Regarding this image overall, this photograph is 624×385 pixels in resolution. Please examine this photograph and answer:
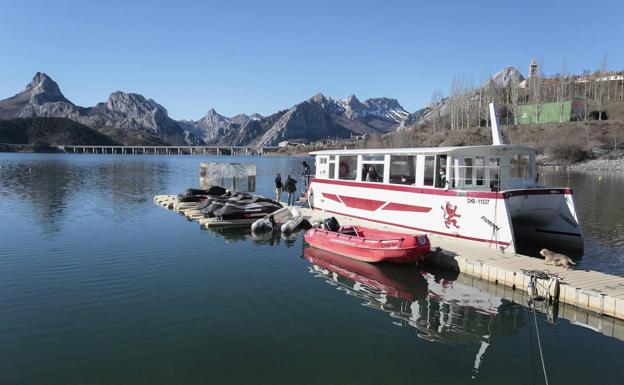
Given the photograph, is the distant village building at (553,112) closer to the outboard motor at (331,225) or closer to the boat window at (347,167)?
the boat window at (347,167)

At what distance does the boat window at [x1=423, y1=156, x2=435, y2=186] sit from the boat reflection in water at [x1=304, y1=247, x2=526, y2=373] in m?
5.09

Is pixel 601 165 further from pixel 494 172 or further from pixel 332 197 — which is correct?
pixel 494 172

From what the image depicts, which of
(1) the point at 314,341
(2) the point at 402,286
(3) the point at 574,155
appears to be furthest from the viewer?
(3) the point at 574,155

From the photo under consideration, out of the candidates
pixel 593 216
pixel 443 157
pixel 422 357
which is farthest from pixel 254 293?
pixel 593 216

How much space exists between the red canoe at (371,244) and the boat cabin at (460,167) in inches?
144

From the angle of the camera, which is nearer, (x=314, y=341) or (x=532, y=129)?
(x=314, y=341)

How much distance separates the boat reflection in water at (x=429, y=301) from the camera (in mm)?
11250

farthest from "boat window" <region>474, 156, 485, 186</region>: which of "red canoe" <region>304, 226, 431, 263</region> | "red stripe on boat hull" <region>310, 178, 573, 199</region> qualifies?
"red canoe" <region>304, 226, 431, 263</region>

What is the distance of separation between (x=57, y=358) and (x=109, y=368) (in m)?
1.33

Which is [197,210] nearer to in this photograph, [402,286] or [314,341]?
[402,286]

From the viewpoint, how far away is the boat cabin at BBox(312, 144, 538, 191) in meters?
19.0

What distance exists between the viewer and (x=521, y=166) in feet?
66.5

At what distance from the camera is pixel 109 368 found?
8.92m

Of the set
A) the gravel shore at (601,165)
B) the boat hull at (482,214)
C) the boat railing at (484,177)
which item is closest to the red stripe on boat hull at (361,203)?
the boat hull at (482,214)
